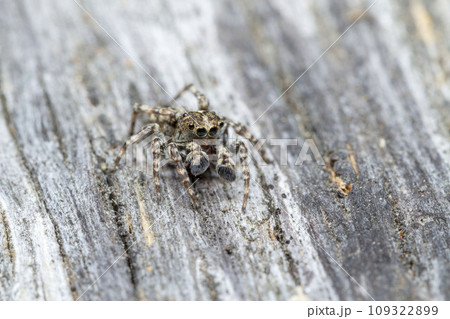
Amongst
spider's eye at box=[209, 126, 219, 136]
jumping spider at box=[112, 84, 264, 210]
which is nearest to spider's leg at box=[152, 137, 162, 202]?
jumping spider at box=[112, 84, 264, 210]

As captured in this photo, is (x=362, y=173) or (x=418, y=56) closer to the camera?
(x=362, y=173)

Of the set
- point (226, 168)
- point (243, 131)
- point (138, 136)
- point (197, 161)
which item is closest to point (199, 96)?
point (243, 131)

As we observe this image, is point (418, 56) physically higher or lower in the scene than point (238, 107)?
higher

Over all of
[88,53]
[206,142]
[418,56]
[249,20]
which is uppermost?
[249,20]

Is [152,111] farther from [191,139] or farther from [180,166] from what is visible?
[180,166]

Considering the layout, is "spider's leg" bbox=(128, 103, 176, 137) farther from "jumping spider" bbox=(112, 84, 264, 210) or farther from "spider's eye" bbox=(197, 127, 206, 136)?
"spider's eye" bbox=(197, 127, 206, 136)

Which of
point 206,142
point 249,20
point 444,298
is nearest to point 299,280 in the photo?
point 444,298

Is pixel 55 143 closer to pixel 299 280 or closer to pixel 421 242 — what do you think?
pixel 299 280
